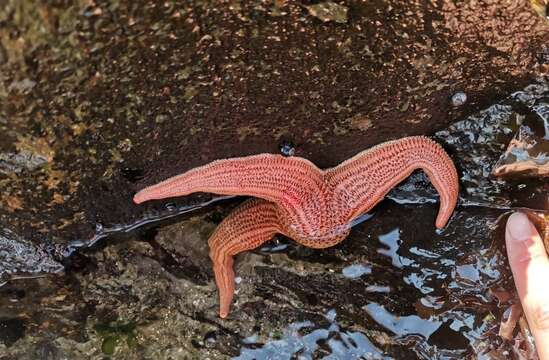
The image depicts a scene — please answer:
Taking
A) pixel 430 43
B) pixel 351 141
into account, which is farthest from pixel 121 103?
pixel 430 43

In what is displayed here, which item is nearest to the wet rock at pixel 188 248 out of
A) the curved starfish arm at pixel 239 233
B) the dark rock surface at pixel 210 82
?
the curved starfish arm at pixel 239 233

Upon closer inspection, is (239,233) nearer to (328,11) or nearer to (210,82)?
(210,82)

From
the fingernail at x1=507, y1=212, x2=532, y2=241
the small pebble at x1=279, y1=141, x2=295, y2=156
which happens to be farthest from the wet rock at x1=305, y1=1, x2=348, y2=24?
the fingernail at x1=507, y1=212, x2=532, y2=241

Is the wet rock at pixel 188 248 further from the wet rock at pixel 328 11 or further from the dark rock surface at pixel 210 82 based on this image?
the wet rock at pixel 328 11

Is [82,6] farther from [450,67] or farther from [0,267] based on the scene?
[0,267]

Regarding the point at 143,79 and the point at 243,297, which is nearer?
the point at 143,79

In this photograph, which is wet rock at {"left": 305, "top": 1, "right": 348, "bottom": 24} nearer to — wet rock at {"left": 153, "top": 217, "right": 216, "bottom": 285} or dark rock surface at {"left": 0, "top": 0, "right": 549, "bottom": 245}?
dark rock surface at {"left": 0, "top": 0, "right": 549, "bottom": 245}
